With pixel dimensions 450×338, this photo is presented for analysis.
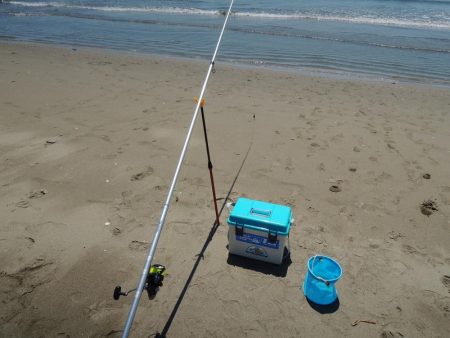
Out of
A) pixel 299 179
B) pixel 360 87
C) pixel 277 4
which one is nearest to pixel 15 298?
pixel 299 179

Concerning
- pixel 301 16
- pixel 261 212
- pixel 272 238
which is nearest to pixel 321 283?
pixel 272 238

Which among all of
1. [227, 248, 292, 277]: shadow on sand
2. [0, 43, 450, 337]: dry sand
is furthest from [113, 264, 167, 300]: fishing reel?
[227, 248, 292, 277]: shadow on sand

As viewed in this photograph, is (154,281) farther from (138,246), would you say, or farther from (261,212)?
(261,212)

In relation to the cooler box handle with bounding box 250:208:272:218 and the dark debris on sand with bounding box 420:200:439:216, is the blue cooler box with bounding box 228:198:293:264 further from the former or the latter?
the dark debris on sand with bounding box 420:200:439:216

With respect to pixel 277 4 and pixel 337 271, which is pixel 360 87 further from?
pixel 277 4

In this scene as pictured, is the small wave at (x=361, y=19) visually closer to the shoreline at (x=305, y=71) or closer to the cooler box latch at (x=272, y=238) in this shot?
the shoreline at (x=305, y=71)

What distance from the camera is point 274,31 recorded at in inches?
577

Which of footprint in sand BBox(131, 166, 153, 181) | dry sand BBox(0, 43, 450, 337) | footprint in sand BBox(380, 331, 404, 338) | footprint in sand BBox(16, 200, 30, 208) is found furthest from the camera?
footprint in sand BBox(131, 166, 153, 181)

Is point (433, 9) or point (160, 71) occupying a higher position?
point (433, 9)

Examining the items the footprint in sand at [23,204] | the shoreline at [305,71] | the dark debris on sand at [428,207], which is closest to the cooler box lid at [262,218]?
the dark debris on sand at [428,207]

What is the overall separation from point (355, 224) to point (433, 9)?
72.2 ft

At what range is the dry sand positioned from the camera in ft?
9.32

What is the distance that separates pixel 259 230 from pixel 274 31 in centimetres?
1370

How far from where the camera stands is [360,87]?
28.0ft
